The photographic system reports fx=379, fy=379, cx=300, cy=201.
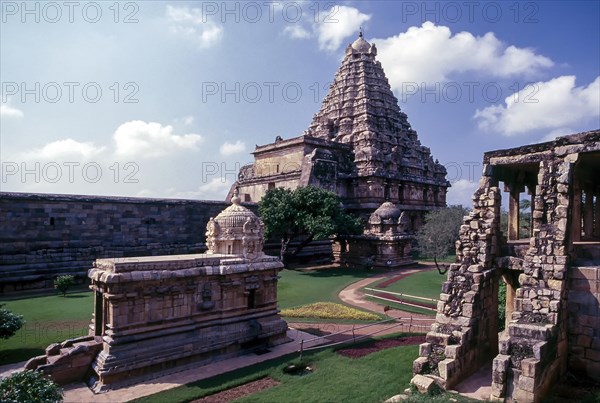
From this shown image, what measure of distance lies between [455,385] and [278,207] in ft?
63.4

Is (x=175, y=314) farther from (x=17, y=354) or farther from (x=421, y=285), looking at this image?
(x=421, y=285)

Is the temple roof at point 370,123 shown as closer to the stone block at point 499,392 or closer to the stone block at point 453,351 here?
the stone block at point 453,351

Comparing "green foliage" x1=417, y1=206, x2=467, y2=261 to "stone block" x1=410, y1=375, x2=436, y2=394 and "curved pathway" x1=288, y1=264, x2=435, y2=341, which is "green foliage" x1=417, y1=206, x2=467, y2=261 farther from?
"stone block" x1=410, y1=375, x2=436, y2=394

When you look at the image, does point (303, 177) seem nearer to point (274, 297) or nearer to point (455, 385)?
point (274, 297)

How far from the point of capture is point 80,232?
22547mm

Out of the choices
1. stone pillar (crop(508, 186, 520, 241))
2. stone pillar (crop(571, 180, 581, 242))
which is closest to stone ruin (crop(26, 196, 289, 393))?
stone pillar (crop(508, 186, 520, 241))

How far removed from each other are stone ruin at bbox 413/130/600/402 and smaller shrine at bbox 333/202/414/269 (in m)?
17.4

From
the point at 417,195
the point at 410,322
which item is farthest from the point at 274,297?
the point at 417,195

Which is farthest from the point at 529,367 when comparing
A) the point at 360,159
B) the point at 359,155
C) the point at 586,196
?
the point at 359,155

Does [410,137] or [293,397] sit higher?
[410,137]

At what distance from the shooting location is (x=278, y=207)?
26.6m

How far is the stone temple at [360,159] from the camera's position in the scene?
33.1 meters

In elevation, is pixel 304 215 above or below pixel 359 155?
below

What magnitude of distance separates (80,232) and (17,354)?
1224cm
